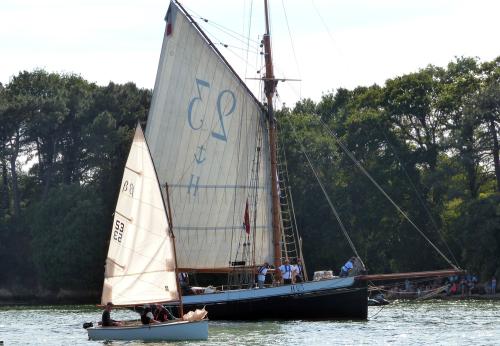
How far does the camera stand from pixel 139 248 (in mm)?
56656

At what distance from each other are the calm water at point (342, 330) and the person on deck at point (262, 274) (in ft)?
10.3

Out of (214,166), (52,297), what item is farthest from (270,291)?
(52,297)

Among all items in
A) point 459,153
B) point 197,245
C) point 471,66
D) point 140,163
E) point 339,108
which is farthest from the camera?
point 339,108

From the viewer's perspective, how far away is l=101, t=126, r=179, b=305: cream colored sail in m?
56.5

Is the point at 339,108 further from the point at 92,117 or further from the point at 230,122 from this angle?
the point at 230,122

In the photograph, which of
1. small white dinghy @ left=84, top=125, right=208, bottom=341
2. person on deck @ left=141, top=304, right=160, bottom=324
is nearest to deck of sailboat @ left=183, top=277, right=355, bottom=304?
small white dinghy @ left=84, top=125, right=208, bottom=341

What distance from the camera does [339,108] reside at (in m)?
137

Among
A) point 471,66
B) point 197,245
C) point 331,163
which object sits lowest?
point 197,245

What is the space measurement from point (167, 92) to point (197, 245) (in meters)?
8.63

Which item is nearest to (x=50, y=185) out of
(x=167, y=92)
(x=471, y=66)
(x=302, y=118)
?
(x=302, y=118)

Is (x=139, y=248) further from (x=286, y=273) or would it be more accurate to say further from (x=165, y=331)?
(x=286, y=273)

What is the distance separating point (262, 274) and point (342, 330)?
10573 mm

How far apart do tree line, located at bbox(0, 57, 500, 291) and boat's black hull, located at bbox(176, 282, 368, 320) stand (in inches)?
1201

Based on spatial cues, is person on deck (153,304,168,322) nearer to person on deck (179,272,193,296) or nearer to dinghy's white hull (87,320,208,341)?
dinghy's white hull (87,320,208,341)
